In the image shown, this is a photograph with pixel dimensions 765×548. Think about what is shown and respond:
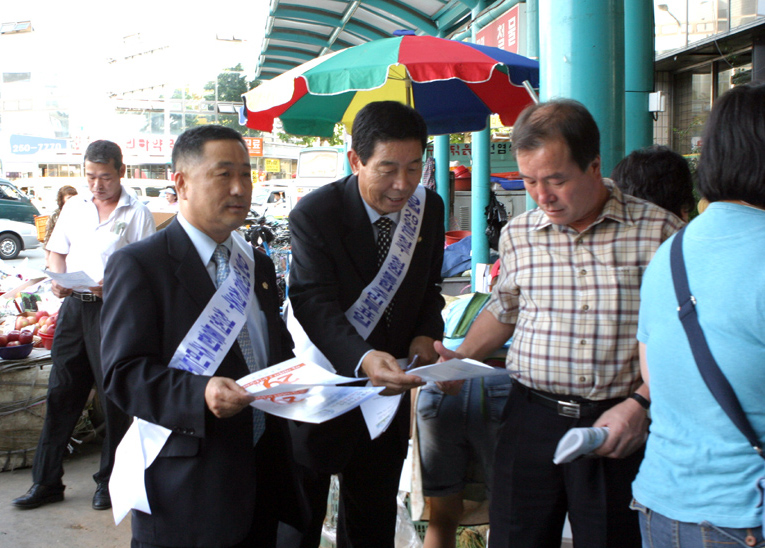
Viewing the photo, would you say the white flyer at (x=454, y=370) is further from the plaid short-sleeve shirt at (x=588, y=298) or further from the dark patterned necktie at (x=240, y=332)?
the dark patterned necktie at (x=240, y=332)

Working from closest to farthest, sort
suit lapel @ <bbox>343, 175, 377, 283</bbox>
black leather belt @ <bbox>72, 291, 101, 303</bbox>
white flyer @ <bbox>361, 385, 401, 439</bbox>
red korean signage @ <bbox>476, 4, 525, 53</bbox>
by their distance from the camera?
white flyer @ <bbox>361, 385, 401, 439</bbox> → suit lapel @ <bbox>343, 175, 377, 283</bbox> → black leather belt @ <bbox>72, 291, 101, 303</bbox> → red korean signage @ <bbox>476, 4, 525, 53</bbox>

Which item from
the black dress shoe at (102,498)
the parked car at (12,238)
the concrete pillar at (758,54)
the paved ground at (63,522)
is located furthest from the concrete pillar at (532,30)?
the parked car at (12,238)

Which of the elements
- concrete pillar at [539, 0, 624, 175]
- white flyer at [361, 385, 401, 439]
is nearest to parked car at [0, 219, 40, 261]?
concrete pillar at [539, 0, 624, 175]

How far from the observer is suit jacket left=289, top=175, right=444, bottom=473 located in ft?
7.40

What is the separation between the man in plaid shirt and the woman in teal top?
1.26 feet

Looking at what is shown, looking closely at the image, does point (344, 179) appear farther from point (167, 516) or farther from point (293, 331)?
point (167, 516)

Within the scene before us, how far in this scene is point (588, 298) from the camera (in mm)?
1936

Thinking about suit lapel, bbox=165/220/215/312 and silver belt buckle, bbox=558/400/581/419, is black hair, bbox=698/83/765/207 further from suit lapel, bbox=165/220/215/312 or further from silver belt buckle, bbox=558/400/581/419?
suit lapel, bbox=165/220/215/312

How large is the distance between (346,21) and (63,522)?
9.08 metres

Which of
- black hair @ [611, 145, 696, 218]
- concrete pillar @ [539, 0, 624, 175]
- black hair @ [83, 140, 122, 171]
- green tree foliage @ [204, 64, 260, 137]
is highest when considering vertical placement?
green tree foliage @ [204, 64, 260, 137]

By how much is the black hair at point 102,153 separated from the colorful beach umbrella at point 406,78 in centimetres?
121

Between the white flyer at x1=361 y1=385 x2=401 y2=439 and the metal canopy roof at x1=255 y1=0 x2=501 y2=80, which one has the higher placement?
the metal canopy roof at x1=255 y1=0 x2=501 y2=80

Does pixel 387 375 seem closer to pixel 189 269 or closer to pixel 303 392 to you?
pixel 303 392

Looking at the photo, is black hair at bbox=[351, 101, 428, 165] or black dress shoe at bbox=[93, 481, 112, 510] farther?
black dress shoe at bbox=[93, 481, 112, 510]
